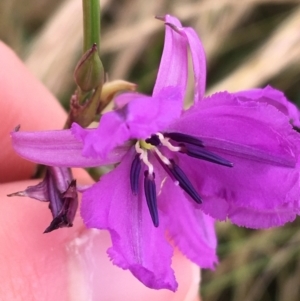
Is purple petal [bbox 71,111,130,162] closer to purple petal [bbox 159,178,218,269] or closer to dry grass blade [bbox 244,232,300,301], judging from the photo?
purple petal [bbox 159,178,218,269]

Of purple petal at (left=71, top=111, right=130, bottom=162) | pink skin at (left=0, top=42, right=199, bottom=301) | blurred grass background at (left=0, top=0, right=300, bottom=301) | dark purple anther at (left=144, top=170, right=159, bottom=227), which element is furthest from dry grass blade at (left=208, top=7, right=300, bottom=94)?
purple petal at (left=71, top=111, right=130, bottom=162)

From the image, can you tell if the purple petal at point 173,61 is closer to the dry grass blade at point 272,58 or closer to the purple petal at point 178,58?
the purple petal at point 178,58

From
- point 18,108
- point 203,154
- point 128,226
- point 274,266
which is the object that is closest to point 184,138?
point 203,154

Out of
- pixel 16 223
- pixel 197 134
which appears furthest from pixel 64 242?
pixel 197 134

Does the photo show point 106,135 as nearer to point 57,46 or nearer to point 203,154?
point 203,154

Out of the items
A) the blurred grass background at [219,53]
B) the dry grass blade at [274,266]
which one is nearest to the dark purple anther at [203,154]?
the blurred grass background at [219,53]

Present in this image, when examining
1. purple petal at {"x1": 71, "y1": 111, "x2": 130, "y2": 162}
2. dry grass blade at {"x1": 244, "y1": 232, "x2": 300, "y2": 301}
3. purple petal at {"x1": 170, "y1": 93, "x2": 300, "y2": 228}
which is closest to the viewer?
purple petal at {"x1": 71, "y1": 111, "x2": 130, "y2": 162}

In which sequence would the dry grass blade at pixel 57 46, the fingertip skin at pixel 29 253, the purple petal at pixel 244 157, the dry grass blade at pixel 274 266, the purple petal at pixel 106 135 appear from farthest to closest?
the dry grass blade at pixel 274 266
the dry grass blade at pixel 57 46
the fingertip skin at pixel 29 253
the purple petal at pixel 244 157
the purple petal at pixel 106 135
